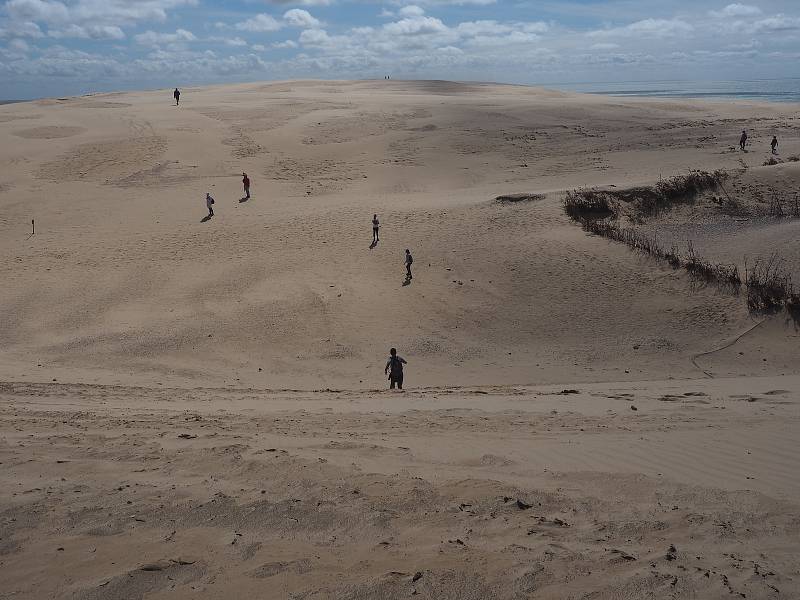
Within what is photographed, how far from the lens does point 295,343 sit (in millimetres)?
14336

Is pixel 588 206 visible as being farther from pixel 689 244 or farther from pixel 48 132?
pixel 48 132

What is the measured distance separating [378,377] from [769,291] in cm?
907

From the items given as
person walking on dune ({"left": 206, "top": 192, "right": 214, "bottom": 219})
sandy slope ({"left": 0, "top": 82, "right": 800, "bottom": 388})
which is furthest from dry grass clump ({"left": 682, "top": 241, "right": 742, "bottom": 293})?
person walking on dune ({"left": 206, "top": 192, "right": 214, "bottom": 219})

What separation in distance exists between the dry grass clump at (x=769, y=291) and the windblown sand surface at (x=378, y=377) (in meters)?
0.47

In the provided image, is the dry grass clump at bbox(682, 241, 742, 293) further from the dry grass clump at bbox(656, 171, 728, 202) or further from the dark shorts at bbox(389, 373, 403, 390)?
the dark shorts at bbox(389, 373, 403, 390)

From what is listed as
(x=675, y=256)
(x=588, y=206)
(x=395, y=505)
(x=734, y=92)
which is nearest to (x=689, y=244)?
(x=675, y=256)

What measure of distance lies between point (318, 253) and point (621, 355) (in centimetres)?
910

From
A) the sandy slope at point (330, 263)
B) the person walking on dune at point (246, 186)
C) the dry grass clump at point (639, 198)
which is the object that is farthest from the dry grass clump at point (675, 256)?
the person walking on dune at point (246, 186)

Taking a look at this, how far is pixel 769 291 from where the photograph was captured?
47.9 feet

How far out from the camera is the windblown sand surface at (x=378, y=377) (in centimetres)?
475

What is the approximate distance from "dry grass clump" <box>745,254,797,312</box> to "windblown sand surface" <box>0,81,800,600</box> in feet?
1.55

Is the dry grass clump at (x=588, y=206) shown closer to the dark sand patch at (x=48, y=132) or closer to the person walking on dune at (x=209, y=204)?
the person walking on dune at (x=209, y=204)

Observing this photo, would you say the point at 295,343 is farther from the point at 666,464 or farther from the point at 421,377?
the point at 666,464

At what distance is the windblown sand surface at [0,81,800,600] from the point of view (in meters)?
4.75
